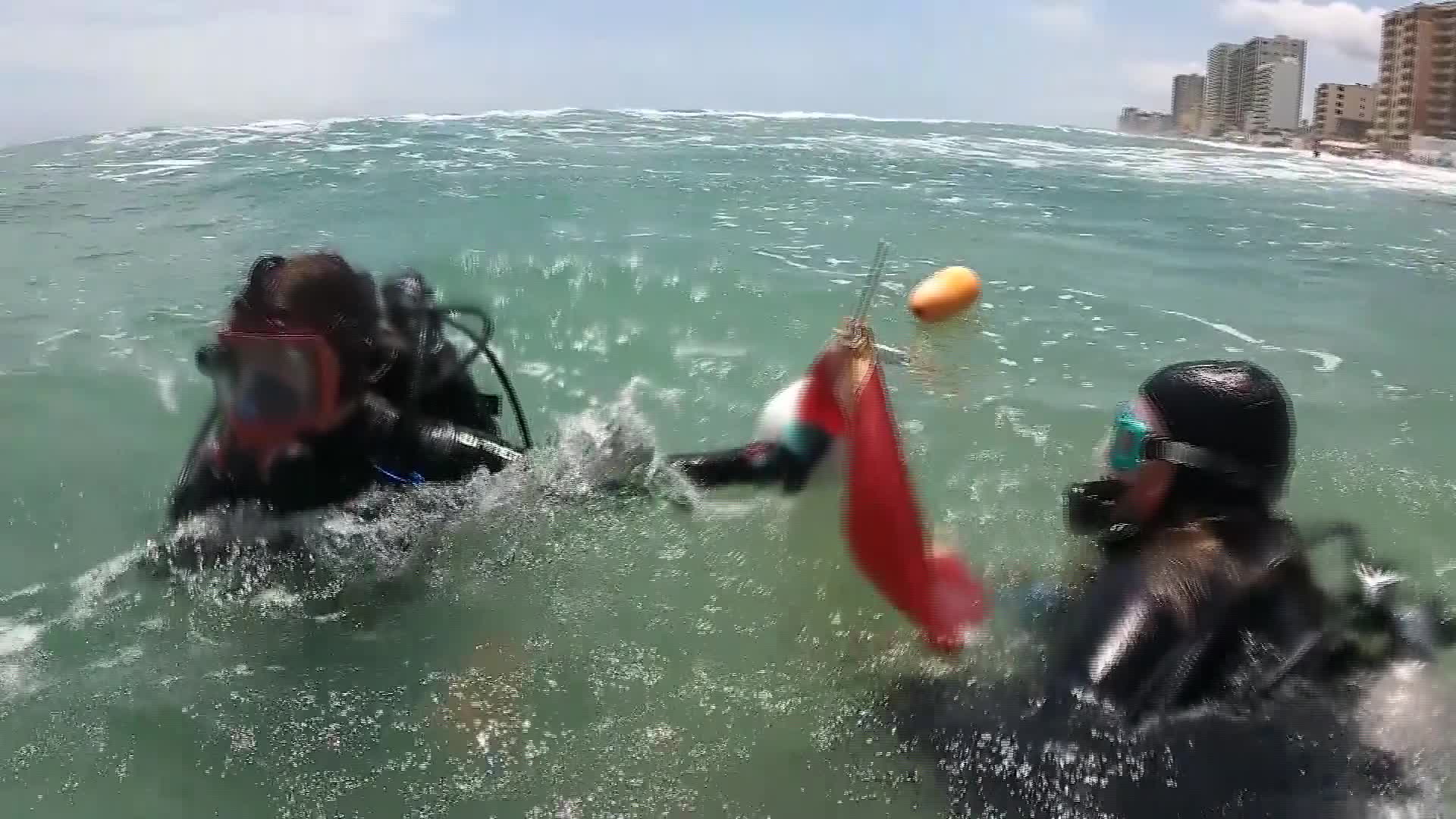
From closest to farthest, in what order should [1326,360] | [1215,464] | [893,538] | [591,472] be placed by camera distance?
[1215,464] < [893,538] < [591,472] < [1326,360]

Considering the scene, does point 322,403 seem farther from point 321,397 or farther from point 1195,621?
point 1195,621

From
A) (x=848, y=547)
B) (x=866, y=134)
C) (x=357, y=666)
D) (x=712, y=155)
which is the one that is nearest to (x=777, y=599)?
(x=848, y=547)

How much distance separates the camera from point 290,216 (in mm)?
13742

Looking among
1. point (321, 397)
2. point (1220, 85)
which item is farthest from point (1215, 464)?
point (1220, 85)

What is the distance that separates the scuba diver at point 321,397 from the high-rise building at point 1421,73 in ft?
264

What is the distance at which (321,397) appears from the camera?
146 inches

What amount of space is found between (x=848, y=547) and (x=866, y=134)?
118 ft

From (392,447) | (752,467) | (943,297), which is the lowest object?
(752,467)

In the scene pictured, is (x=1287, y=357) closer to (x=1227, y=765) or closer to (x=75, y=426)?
(x=1227, y=765)

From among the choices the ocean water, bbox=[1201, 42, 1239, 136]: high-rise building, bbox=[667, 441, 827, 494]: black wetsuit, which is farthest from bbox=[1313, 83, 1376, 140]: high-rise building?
bbox=[667, 441, 827, 494]: black wetsuit

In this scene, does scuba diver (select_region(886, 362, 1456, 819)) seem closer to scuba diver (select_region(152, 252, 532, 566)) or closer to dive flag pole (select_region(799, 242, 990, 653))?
dive flag pole (select_region(799, 242, 990, 653))

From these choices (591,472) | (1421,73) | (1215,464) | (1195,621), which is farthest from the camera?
(1421,73)

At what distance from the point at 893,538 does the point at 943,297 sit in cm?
550

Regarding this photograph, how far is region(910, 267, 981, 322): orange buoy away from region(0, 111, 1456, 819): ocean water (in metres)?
0.22
